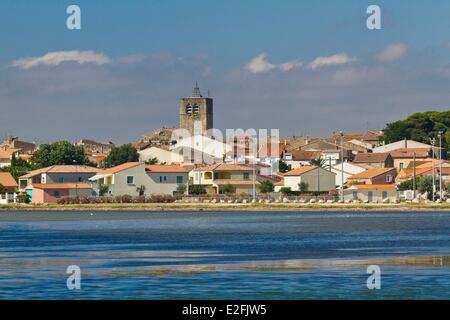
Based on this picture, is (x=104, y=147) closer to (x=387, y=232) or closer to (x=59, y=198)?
(x=59, y=198)

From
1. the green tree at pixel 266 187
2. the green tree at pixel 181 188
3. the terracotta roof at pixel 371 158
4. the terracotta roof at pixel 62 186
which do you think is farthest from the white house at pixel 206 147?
the terracotta roof at pixel 62 186

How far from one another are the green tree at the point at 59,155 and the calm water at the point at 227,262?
6396cm

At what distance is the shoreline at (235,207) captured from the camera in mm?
87100

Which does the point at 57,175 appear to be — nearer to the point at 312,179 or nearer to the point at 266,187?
the point at 266,187

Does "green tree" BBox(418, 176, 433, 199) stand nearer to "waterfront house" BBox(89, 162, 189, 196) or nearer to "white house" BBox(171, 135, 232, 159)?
"waterfront house" BBox(89, 162, 189, 196)

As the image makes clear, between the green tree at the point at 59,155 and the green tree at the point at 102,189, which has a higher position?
the green tree at the point at 59,155

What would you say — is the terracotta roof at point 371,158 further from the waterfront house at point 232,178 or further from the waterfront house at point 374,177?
the waterfront house at point 232,178

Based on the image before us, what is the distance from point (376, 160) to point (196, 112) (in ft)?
220

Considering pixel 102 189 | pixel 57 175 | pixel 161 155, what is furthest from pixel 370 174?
pixel 161 155

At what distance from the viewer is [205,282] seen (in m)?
29.9

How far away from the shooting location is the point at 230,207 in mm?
94188

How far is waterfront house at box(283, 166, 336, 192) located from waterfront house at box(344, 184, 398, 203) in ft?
16.6
